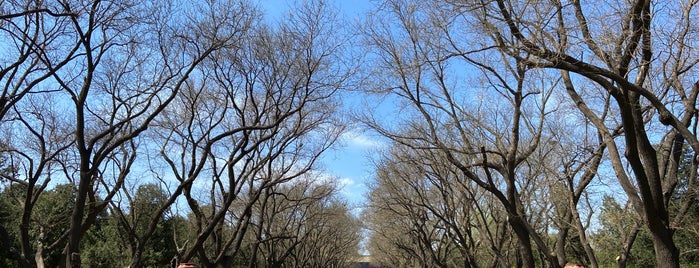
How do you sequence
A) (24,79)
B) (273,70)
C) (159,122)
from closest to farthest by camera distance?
(24,79) < (273,70) < (159,122)

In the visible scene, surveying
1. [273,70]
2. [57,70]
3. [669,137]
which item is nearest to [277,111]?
[273,70]

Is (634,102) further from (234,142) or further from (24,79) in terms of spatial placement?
(234,142)

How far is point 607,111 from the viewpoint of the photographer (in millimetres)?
13250

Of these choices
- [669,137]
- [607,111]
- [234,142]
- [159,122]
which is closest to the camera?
[669,137]

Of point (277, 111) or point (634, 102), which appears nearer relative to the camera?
point (634, 102)

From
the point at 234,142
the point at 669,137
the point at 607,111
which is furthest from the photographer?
the point at 234,142

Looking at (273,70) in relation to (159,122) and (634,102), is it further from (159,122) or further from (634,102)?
(634,102)

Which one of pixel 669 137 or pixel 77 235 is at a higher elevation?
pixel 669 137

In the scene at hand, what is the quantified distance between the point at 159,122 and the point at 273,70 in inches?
184

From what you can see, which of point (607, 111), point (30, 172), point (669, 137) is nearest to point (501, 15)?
point (669, 137)

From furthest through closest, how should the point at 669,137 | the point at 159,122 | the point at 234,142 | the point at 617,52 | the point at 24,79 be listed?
the point at 234,142 → the point at 159,122 → the point at 24,79 → the point at 669,137 → the point at 617,52

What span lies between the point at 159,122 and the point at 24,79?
5537 mm

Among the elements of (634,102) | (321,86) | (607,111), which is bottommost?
(634,102)

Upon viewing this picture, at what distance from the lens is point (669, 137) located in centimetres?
1091
